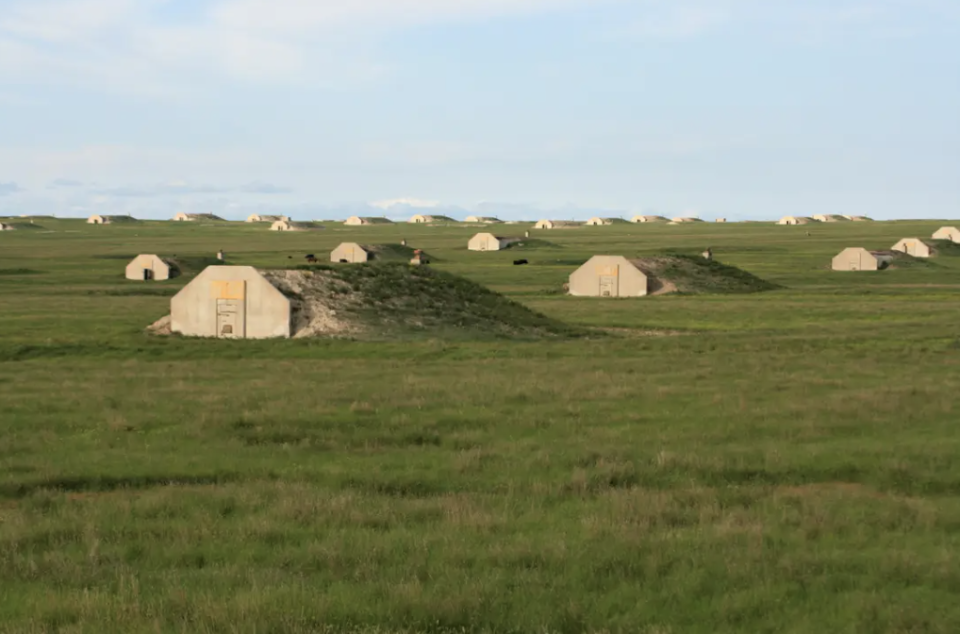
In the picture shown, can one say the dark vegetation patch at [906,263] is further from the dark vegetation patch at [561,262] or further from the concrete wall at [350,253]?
the concrete wall at [350,253]

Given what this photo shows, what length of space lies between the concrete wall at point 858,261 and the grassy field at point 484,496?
89750 mm

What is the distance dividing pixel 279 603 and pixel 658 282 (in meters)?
83.8

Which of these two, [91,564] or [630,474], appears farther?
[630,474]

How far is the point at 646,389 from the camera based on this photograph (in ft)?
91.5

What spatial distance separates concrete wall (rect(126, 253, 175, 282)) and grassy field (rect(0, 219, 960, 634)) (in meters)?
74.0

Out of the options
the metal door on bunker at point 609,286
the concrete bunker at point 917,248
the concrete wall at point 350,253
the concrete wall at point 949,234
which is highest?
the concrete wall at point 949,234

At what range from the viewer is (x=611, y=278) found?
90938mm

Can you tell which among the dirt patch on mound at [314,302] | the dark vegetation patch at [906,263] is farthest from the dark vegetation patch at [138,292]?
the dark vegetation patch at [906,263]

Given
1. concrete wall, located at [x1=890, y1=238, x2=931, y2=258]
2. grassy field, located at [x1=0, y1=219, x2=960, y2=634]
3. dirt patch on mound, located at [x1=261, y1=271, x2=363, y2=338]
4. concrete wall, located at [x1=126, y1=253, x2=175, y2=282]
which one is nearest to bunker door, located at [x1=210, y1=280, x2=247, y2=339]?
dirt patch on mound, located at [x1=261, y1=271, x2=363, y2=338]

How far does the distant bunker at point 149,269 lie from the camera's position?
108688mm

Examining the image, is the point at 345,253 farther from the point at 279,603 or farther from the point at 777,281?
the point at 279,603

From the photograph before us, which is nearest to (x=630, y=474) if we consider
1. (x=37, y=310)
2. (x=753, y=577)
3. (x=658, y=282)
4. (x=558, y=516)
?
(x=558, y=516)

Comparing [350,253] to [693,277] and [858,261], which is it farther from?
[858,261]

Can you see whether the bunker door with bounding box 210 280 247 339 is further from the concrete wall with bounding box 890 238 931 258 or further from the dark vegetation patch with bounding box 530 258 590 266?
the concrete wall with bounding box 890 238 931 258
